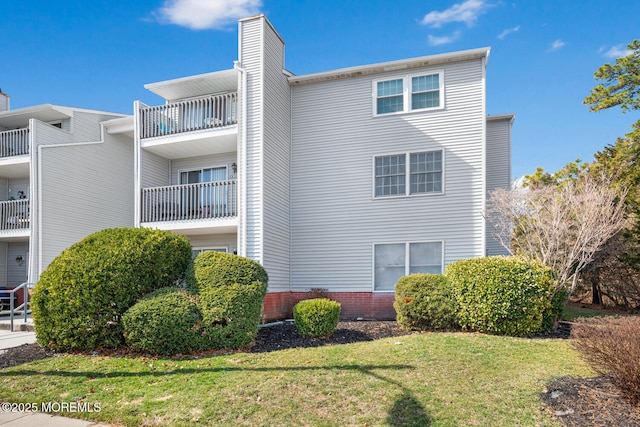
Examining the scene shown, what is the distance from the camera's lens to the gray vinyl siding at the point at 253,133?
1258 centimetres

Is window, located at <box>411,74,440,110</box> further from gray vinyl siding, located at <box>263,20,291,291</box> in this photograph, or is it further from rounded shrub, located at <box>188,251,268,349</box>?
rounded shrub, located at <box>188,251,268,349</box>

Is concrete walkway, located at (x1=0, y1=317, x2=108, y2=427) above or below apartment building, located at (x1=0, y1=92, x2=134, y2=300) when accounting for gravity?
below

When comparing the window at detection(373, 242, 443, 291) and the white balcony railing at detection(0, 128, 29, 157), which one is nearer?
the window at detection(373, 242, 443, 291)

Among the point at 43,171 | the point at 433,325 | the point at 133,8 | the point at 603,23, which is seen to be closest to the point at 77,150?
the point at 43,171

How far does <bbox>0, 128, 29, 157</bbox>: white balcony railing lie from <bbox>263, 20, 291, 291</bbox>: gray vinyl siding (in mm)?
10085

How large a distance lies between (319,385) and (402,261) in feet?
26.0

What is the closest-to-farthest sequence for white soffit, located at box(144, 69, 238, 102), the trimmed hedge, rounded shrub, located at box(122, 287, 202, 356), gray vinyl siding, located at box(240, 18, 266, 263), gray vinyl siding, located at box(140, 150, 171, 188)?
rounded shrub, located at box(122, 287, 202, 356) < the trimmed hedge < gray vinyl siding, located at box(240, 18, 266, 263) < white soffit, located at box(144, 69, 238, 102) < gray vinyl siding, located at box(140, 150, 171, 188)

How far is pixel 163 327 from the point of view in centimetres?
745

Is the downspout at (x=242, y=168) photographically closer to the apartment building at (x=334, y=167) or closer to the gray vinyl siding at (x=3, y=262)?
the apartment building at (x=334, y=167)

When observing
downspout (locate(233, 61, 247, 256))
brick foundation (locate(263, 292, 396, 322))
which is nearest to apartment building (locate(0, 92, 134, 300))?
downspout (locate(233, 61, 247, 256))

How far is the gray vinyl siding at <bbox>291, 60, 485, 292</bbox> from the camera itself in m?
12.9

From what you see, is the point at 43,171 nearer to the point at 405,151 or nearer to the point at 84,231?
the point at 84,231

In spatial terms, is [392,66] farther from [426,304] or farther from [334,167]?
[426,304]

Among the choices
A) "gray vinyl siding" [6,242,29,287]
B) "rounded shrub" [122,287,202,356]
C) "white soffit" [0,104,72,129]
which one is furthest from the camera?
"gray vinyl siding" [6,242,29,287]
